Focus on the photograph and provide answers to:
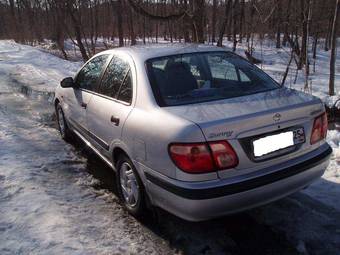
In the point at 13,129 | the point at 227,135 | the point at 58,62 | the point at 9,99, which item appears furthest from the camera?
the point at 58,62

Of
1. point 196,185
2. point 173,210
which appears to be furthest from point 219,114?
point 173,210

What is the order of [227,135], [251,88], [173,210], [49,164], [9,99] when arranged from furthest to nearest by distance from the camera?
[9,99], [49,164], [251,88], [173,210], [227,135]

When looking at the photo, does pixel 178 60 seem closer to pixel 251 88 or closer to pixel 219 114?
pixel 251 88

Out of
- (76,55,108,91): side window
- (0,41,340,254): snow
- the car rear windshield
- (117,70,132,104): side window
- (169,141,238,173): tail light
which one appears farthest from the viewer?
(76,55,108,91): side window

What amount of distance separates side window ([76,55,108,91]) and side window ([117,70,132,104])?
2.80ft

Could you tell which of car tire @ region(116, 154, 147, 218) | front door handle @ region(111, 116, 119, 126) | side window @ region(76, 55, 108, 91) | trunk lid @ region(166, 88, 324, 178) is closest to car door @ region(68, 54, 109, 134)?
side window @ region(76, 55, 108, 91)

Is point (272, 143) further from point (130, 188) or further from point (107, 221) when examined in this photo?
point (107, 221)

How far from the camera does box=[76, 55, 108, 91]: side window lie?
462 cm

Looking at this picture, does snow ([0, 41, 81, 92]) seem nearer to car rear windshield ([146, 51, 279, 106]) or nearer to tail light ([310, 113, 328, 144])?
car rear windshield ([146, 51, 279, 106])

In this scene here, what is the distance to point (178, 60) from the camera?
150 inches

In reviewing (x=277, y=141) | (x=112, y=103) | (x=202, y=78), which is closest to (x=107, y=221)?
(x=112, y=103)

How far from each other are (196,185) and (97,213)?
143 centimetres

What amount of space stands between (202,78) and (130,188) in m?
1.24

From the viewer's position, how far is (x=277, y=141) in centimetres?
301
